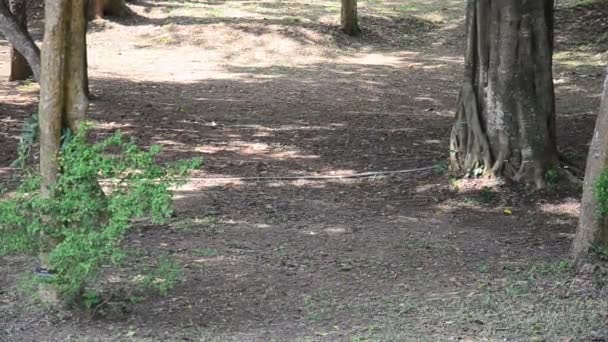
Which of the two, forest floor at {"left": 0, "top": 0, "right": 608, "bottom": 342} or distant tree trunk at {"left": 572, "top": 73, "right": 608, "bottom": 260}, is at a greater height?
distant tree trunk at {"left": 572, "top": 73, "right": 608, "bottom": 260}

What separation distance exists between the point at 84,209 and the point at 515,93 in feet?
18.1

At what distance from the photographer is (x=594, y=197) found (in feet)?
21.6

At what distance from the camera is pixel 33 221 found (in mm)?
5469

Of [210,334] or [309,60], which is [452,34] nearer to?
[309,60]

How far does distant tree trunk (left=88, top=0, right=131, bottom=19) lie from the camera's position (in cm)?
2288

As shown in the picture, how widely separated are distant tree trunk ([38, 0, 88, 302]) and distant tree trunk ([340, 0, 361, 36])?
16082mm

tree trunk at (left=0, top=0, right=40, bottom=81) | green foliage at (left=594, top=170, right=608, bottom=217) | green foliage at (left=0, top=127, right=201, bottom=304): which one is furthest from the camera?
tree trunk at (left=0, top=0, right=40, bottom=81)

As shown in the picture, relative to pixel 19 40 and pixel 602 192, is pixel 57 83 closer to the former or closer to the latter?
pixel 19 40

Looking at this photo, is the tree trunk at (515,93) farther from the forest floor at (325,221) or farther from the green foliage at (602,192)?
the green foliage at (602,192)

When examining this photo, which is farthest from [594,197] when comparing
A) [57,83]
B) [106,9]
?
[106,9]

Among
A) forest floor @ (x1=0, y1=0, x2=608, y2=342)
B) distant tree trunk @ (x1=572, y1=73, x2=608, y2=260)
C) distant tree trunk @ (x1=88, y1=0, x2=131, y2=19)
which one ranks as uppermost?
distant tree trunk @ (x1=88, y1=0, x2=131, y2=19)

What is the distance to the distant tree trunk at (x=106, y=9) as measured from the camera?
2288cm

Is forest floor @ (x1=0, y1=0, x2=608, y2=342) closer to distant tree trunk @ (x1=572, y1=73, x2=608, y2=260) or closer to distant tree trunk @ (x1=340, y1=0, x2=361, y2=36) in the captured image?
distant tree trunk @ (x1=572, y1=73, x2=608, y2=260)

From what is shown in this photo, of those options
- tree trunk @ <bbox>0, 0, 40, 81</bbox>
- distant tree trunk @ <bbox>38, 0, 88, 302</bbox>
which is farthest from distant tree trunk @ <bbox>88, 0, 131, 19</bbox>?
distant tree trunk @ <bbox>38, 0, 88, 302</bbox>
